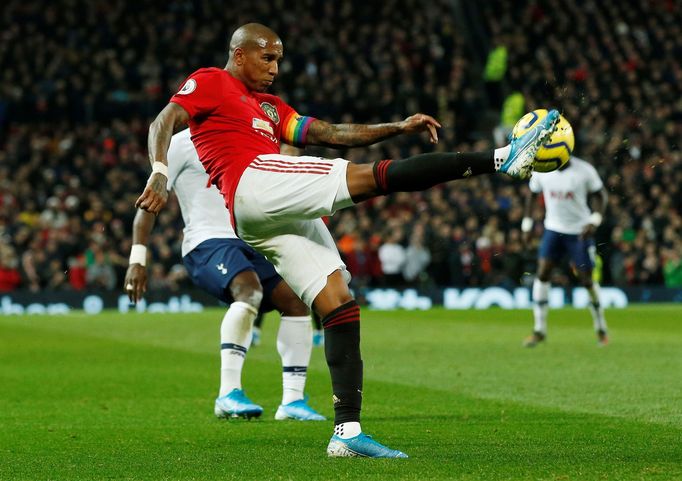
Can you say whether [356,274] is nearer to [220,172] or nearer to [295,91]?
[295,91]

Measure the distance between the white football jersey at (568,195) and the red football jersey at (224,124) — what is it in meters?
8.67

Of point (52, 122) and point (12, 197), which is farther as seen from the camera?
point (52, 122)

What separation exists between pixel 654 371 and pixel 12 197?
57.9 feet

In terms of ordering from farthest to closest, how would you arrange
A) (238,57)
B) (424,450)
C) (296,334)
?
1. (296,334)
2. (238,57)
3. (424,450)

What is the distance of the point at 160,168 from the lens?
578 cm

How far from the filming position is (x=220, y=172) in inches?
243

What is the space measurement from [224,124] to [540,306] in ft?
29.1

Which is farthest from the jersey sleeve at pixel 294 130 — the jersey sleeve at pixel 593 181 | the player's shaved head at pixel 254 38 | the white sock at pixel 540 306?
the jersey sleeve at pixel 593 181

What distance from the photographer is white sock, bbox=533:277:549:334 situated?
1423 cm

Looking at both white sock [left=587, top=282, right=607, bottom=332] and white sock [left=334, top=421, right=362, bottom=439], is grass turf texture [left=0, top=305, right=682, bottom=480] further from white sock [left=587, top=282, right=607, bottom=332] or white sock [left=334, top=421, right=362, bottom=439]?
white sock [left=587, top=282, right=607, bottom=332]

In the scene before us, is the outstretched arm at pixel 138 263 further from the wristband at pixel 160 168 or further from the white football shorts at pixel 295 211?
the wristband at pixel 160 168

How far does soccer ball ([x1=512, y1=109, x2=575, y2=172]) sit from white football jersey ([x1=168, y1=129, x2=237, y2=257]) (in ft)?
11.0

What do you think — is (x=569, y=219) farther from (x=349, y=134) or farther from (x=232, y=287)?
(x=349, y=134)

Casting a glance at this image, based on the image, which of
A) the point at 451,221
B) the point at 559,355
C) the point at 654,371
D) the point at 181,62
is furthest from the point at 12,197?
the point at 654,371
